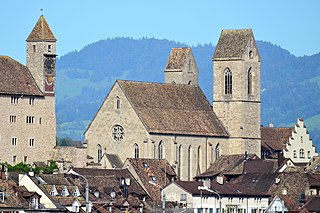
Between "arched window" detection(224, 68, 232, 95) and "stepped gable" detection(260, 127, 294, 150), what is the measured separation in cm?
865

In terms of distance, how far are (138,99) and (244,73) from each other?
14320 mm

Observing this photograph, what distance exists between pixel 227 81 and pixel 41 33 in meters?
22.4

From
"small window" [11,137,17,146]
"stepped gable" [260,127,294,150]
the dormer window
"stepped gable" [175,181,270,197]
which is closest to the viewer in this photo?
the dormer window

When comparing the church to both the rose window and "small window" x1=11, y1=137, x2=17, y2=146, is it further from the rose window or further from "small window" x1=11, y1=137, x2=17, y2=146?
"small window" x1=11, y1=137, x2=17, y2=146

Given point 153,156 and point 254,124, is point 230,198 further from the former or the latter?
point 254,124

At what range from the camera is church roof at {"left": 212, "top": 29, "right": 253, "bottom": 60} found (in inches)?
6521

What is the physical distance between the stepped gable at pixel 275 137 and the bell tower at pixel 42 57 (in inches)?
1123

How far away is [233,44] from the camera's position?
166000 mm

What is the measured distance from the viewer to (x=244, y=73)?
6560 inches

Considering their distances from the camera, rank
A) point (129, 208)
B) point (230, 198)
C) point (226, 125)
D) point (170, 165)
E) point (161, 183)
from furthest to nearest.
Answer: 1. point (226, 125)
2. point (170, 165)
3. point (161, 183)
4. point (230, 198)
5. point (129, 208)

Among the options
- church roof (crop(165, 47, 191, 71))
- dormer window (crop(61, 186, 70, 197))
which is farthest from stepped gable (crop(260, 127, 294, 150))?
dormer window (crop(61, 186, 70, 197))

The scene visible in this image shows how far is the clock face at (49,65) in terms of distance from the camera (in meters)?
154

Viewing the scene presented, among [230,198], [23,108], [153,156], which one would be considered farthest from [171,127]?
[230,198]

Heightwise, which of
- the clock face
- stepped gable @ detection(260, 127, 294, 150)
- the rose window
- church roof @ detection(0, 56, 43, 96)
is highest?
the clock face
